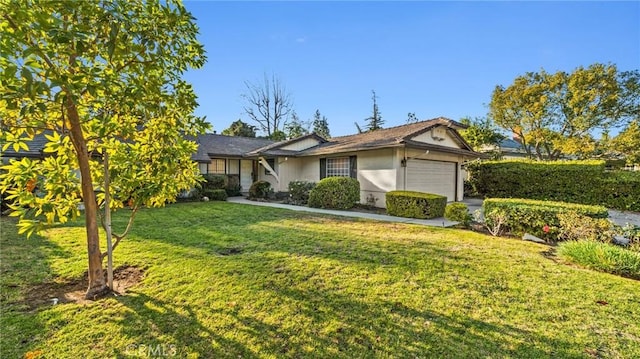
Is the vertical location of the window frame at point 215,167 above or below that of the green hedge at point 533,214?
above

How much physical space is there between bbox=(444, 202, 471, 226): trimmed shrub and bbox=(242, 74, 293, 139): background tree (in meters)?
26.8

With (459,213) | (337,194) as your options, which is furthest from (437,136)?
(459,213)

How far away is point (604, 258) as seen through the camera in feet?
15.0

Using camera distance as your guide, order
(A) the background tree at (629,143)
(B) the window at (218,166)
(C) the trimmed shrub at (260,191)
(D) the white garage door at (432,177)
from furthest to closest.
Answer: (A) the background tree at (629,143) → (B) the window at (218,166) → (C) the trimmed shrub at (260,191) → (D) the white garage door at (432,177)

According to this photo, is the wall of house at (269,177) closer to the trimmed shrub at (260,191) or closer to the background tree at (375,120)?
the trimmed shrub at (260,191)

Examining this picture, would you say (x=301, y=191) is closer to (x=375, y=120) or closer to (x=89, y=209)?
(x=89, y=209)

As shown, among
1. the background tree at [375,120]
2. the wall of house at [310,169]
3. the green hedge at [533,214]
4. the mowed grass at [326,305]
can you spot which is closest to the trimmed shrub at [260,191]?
the wall of house at [310,169]

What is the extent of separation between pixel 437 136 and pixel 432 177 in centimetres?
211

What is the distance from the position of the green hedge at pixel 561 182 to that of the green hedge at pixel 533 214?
805cm

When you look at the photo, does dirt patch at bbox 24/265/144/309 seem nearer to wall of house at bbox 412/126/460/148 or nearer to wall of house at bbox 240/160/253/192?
wall of house at bbox 412/126/460/148

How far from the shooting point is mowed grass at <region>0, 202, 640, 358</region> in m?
2.54

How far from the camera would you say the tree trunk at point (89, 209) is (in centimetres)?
329

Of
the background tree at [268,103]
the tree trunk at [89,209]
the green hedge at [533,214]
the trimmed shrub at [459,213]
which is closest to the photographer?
the tree trunk at [89,209]

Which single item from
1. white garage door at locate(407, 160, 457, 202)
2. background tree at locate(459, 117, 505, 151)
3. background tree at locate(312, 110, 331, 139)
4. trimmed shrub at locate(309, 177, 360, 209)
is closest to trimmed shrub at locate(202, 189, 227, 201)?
trimmed shrub at locate(309, 177, 360, 209)
